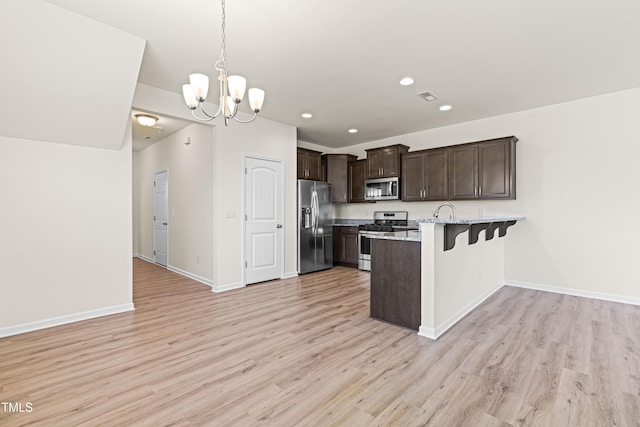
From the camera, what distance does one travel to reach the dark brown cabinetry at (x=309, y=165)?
5754mm

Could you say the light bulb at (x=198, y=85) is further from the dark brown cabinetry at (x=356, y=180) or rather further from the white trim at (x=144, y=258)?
the white trim at (x=144, y=258)

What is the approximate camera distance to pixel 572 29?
2.53 meters

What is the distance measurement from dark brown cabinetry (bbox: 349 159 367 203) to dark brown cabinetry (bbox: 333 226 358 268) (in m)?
0.70

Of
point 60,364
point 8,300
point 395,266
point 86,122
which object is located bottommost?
point 60,364

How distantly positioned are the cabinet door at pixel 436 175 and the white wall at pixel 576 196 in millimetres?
633

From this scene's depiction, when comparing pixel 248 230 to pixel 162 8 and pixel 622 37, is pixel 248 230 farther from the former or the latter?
pixel 622 37

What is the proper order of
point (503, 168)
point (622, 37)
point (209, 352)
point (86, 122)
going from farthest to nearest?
1. point (503, 168)
2. point (86, 122)
3. point (622, 37)
4. point (209, 352)

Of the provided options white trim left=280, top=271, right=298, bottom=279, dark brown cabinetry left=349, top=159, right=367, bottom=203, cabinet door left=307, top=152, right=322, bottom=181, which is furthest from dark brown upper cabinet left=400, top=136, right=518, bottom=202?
white trim left=280, top=271, right=298, bottom=279

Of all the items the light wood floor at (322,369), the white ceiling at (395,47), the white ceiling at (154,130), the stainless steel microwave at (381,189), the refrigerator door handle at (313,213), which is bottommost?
the light wood floor at (322,369)

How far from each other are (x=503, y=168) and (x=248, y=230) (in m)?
4.08

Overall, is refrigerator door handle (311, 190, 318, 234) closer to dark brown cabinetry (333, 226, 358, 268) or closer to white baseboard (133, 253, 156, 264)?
dark brown cabinetry (333, 226, 358, 268)

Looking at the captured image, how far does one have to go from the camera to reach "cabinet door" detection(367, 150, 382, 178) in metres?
5.84

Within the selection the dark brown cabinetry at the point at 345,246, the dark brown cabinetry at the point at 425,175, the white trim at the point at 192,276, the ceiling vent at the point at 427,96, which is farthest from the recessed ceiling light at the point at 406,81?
the white trim at the point at 192,276

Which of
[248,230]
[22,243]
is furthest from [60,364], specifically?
[248,230]
